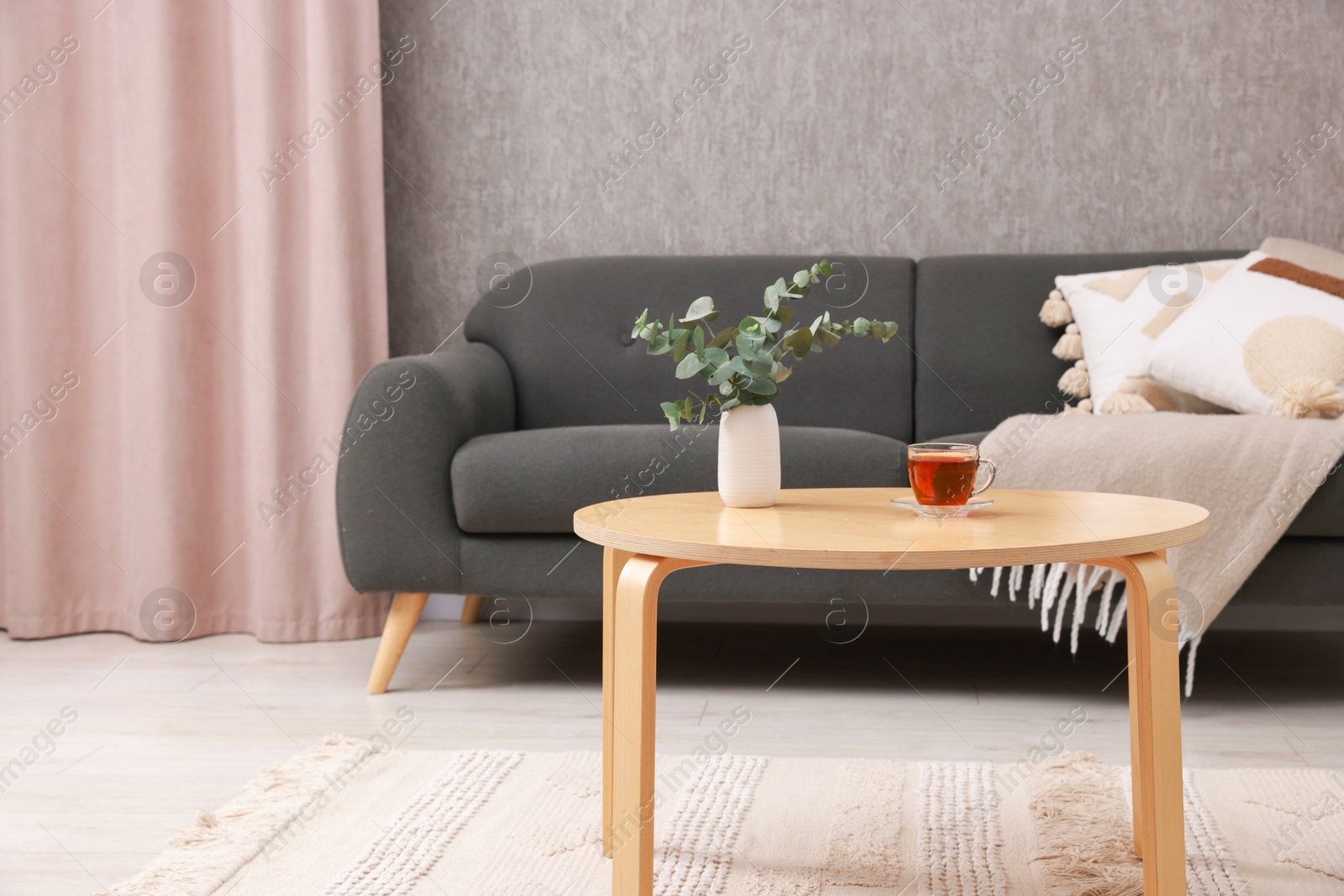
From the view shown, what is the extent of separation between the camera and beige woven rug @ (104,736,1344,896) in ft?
3.94

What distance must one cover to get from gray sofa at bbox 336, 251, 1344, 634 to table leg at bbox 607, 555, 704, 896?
901 millimetres

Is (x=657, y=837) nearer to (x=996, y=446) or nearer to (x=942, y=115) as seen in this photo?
(x=996, y=446)

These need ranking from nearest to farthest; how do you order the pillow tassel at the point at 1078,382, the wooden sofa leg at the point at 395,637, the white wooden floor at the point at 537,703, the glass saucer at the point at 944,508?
the glass saucer at the point at 944,508, the white wooden floor at the point at 537,703, the wooden sofa leg at the point at 395,637, the pillow tassel at the point at 1078,382

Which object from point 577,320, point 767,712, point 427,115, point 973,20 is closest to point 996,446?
point 767,712

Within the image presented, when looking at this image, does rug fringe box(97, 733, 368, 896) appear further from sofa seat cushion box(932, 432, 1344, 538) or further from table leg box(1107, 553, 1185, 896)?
sofa seat cushion box(932, 432, 1344, 538)

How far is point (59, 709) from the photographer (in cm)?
197

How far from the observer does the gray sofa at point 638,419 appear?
1944mm

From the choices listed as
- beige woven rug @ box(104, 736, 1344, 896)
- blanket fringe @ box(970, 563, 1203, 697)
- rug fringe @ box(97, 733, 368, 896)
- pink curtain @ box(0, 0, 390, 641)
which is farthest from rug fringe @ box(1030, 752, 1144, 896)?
pink curtain @ box(0, 0, 390, 641)

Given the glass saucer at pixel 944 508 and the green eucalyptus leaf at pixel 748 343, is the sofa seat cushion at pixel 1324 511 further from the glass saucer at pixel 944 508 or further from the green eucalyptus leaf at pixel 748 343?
the green eucalyptus leaf at pixel 748 343

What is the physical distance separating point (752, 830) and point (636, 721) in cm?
42

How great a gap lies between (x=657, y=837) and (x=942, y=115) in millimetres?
1931

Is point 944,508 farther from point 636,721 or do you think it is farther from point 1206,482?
point 1206,482

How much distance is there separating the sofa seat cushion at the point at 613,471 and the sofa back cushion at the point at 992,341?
0.50 metres

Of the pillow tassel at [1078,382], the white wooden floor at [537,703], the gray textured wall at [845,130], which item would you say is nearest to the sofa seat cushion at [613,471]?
the white wooden floor at [537,703]
